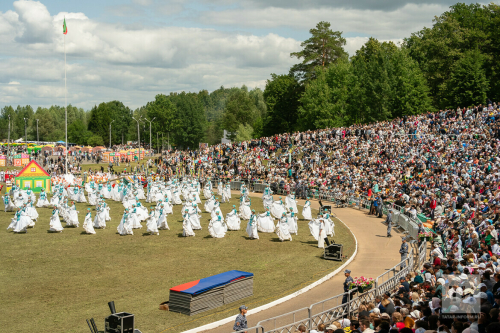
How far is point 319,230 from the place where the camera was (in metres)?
26.0

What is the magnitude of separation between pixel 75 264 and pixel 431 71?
60.6 meters

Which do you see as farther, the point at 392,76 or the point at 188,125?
the point at 188,125

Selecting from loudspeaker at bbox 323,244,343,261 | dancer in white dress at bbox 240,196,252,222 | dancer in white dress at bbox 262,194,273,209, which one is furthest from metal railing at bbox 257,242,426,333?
dancer in white dress at bbox 262,194,273,209

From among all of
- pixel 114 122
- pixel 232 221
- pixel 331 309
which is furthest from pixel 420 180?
pixel 114 122

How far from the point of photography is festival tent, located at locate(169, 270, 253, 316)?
625 inches

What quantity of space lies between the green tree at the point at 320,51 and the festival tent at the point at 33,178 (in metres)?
48.5

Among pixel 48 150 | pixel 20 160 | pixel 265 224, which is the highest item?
pixel 48 150

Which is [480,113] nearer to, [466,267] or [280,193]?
[280,193]

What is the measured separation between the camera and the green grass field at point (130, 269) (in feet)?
51.3

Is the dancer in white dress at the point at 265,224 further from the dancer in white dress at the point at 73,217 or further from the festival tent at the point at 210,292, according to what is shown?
the dancer in white dress at the point at 73,217

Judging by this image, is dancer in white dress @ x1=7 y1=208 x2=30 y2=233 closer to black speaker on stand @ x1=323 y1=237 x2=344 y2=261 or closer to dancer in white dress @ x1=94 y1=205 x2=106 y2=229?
dancer in white dress @ x1=94 y1=205 x2=106 y2=229

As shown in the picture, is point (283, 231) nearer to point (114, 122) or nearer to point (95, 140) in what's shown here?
point (95, 140)

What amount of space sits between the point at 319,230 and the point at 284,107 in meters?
65.3

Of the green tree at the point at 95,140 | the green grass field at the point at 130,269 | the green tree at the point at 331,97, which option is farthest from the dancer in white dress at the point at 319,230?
the green tree at the point at 95,140
